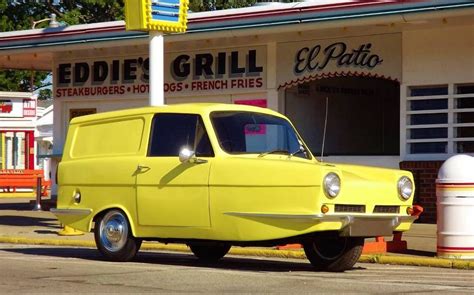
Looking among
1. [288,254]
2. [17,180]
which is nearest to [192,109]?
[288,254]

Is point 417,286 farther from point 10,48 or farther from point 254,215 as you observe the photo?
point 10,48

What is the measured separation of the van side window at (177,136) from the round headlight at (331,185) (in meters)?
1.63

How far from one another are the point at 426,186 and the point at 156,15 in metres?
6.67

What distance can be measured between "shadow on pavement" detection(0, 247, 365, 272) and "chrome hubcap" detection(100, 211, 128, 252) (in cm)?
32

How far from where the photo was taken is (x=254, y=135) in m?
13.3

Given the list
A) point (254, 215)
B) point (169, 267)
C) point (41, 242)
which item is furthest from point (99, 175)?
point (41, 242)

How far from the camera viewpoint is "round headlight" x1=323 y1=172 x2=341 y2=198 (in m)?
11.9

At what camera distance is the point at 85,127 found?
14.7 meters

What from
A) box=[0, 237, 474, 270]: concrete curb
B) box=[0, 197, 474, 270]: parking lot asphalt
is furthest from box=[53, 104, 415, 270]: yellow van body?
box=[0, 197, 474, 270]: parking lot asphalt

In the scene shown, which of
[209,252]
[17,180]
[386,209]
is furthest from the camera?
[17,180]

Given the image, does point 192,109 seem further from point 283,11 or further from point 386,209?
point 283,11

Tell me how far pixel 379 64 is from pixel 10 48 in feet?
31.0

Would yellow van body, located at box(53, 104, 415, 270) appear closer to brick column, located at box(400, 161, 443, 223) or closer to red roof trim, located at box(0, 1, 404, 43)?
red roof trim, located at box(0, 1, 404, 43)

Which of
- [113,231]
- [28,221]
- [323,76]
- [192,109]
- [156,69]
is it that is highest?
[323,76]
